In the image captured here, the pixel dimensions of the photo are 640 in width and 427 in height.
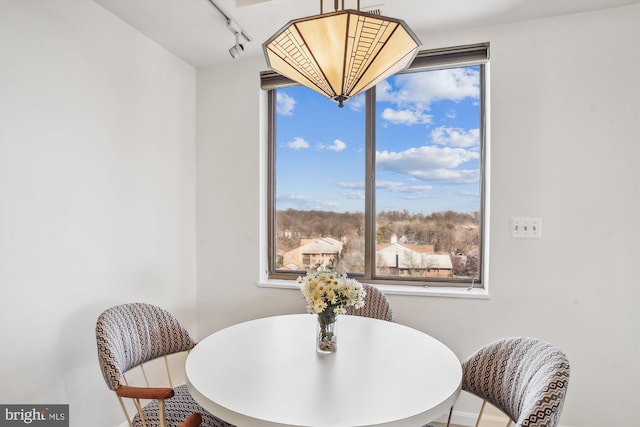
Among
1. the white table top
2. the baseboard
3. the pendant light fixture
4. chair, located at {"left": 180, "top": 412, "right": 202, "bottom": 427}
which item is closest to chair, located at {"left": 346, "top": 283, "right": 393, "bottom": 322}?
the white table top

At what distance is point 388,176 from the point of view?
2404 mm

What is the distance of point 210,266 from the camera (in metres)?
2.62

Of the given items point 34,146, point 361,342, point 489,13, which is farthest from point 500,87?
point 34,146

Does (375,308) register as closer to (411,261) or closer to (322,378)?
(411,261)

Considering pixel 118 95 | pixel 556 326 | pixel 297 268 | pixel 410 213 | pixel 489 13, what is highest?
pixel 489 13

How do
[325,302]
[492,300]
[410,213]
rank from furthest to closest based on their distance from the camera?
[410,213] < [492,300] < [325,302]

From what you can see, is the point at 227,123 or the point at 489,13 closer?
the point at 489,13

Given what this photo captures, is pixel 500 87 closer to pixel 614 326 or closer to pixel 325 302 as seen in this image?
pixel 614 326

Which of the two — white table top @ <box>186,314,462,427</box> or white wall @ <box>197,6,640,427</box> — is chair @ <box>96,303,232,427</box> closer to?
white table top @ <box>186,314,462,427</box>

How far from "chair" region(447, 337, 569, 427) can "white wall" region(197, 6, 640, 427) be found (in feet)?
2.73

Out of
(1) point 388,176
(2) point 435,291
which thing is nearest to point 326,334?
(2) point 435,291

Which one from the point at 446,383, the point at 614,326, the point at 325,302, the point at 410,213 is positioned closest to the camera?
the point at 446,383

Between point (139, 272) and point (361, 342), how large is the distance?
1.46 meters

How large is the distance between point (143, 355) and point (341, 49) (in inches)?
63.4
